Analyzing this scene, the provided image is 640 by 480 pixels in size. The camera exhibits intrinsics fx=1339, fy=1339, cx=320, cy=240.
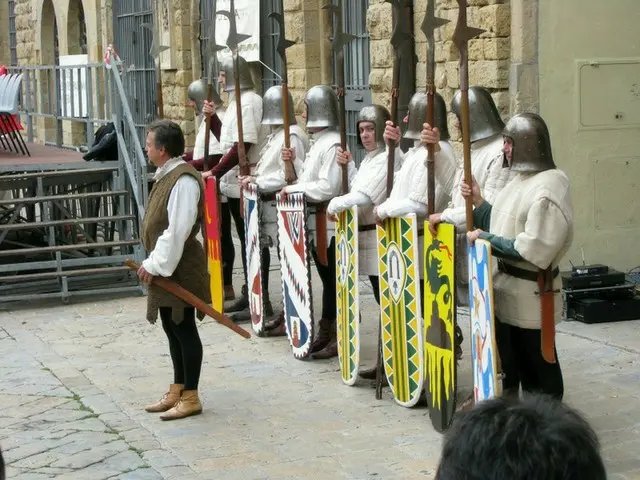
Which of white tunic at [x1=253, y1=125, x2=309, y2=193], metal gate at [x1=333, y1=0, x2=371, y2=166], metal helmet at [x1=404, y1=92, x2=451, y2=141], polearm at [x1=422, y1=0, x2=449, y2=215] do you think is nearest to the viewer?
polearm at [x1=422, y1=0, x2=449, y2=215]

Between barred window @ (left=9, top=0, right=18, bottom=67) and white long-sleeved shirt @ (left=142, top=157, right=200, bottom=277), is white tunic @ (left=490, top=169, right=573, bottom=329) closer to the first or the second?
white long-sleeved shirt @ (left=142, top=157, right=200, bottom=277)

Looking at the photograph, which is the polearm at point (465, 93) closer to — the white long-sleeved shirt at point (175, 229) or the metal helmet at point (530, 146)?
the metal helmet at point (530, 146)

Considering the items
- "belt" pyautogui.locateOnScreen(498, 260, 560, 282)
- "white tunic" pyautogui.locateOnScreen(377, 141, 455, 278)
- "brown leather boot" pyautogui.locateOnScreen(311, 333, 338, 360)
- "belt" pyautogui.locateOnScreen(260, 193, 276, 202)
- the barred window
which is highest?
the barred window

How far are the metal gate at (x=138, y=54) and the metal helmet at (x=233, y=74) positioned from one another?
745 centimetres

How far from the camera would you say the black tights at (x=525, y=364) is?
5.88m

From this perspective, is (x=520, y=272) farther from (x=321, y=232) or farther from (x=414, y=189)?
(x=321, y=232)

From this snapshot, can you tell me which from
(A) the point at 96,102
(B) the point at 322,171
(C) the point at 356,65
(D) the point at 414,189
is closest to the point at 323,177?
(B) the point at 322,171

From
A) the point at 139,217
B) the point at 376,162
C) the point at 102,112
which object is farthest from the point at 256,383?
the point at 102,112

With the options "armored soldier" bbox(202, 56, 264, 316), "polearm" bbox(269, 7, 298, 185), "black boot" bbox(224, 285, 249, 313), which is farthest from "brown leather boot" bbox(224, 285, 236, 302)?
"polearm" bbox(269, 7, 298, 185)

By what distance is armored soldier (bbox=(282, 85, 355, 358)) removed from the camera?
8055 millimetres

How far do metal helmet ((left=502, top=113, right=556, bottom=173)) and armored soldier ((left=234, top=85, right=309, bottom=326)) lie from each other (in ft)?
10.5

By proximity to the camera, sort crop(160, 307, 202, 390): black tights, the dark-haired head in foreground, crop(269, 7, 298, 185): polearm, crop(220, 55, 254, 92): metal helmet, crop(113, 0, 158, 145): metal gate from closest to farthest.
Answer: the dark-haired head in foreground
crop(160, 307, 202, 390): black tights
crop(269, 7, 298, 185): polearm
crop(220, 55, 254, 92): metal helmet
crop(113, 0, 158, 145): metal gate

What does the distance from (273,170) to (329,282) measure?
1089 millimetres

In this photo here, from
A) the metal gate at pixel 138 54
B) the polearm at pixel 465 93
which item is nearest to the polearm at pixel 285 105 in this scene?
the polearm at pixel 465 93
